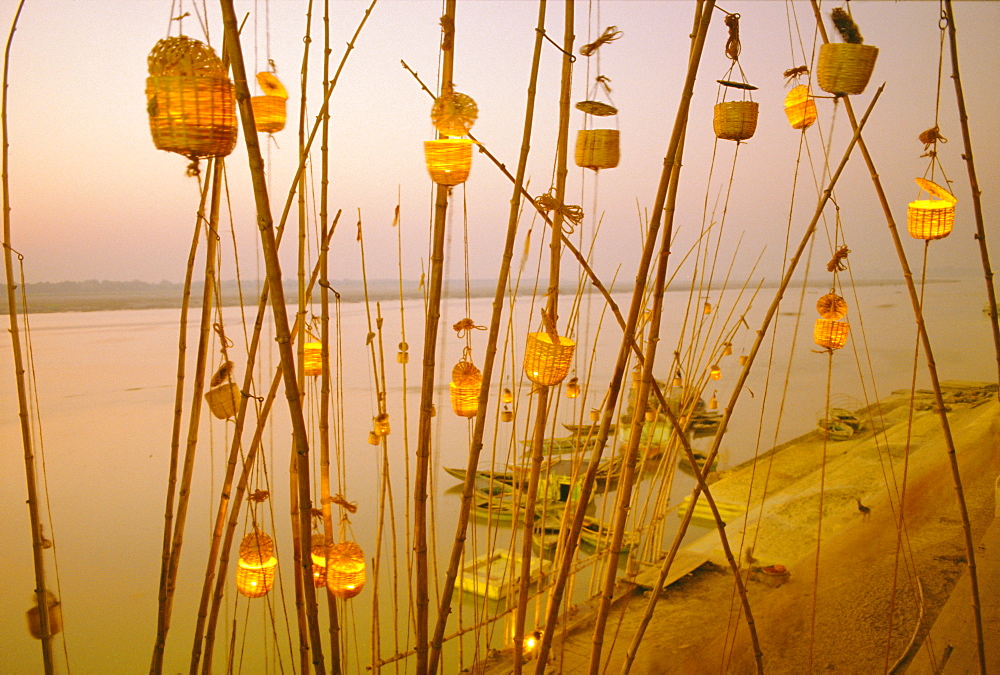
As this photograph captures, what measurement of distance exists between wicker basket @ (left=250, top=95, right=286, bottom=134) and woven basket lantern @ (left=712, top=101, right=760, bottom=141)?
92 cm

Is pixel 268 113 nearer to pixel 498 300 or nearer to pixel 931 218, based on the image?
pixel 498 300

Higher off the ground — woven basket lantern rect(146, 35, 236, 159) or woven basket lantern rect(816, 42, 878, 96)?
woven basket lantern rect(816, 42, 878, 96)

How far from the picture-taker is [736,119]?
59.3 inches

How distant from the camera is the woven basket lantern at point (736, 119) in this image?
1.50 meters

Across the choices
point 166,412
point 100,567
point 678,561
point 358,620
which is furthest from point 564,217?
point 166,412

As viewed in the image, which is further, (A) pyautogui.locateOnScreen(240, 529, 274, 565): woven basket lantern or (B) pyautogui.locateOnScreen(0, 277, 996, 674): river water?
(B) pyautogui.locateOnScreen(0, 277, 996, 674): river water

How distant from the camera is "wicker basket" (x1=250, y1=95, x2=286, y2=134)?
1343 millimetres

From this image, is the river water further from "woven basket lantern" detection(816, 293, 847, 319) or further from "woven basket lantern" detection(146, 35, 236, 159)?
"woven basket lantern" detection(146, 35, 236, 159)

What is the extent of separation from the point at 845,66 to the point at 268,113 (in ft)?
3.38

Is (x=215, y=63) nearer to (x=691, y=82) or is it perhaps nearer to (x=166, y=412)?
(x=691, y=82)

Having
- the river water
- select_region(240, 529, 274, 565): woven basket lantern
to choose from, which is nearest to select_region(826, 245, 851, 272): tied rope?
the river water

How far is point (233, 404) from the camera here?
3.42 ft

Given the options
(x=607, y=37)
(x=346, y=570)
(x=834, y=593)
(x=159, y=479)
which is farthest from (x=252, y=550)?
(x=159, y=479)

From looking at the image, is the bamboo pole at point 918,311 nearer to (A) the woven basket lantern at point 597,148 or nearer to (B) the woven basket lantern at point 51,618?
(A) the woven basket lantern at point 597,148
